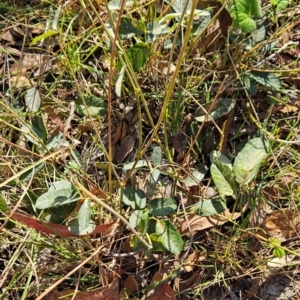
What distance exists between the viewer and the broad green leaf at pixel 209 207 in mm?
1196

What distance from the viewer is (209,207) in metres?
1.21

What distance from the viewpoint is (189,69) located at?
137 centimetres

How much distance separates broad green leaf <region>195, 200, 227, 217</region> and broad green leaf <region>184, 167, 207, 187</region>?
0.08m

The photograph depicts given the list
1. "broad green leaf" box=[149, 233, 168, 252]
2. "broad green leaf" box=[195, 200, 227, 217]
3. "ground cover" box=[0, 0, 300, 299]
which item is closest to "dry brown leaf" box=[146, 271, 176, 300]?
"ground cover" box=[0, 0, 300, 299]

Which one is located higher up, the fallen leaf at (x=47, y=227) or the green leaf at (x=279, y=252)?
the fallen leaf at (x=47, y=227)

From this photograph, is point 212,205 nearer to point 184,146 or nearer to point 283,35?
point 184,146

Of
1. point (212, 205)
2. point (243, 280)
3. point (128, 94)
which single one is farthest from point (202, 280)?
point (128, 94)

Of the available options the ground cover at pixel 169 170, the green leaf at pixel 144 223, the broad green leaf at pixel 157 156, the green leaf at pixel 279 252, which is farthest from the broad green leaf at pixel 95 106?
the green leaf at pixel 279 252

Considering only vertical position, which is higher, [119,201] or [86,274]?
[119,201]

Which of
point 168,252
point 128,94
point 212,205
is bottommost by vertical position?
point 168,252

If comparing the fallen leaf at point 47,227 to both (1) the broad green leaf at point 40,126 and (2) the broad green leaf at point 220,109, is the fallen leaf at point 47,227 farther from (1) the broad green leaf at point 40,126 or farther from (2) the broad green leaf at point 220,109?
(2) the broad green leaf at point 220,109

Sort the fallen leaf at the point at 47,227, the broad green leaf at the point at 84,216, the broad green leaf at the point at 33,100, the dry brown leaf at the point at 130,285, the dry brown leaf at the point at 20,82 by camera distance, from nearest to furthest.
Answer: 1. the broad green leaf at the point at 84,216
2. the fallen leaf at the point at 47,227
3. the dry brown leaf at the point at 130,285
4. the broad green leaf at the point at 33,100
5. the dry brown leaf at the point at 20,82

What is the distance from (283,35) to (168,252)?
71 centimetres

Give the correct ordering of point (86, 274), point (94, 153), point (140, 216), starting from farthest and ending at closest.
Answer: point (94, 153) → point (86, 274) → point (140, 216)
